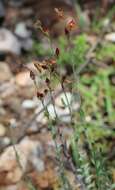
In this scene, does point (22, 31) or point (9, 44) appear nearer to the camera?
point (9, 44)

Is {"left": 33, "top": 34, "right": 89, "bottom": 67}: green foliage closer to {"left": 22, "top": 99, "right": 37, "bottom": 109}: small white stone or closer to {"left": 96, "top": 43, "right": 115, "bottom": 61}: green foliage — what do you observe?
{"left": 96, "top": 43, "right": 115, "bottom": 61}: green foliage

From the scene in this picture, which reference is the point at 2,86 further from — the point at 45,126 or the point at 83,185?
the point at 83,185

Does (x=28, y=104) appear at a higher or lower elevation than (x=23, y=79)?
lower

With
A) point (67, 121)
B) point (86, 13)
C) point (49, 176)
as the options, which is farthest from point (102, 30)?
point (49, 176)

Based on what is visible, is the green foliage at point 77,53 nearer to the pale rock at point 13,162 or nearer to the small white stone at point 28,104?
the small white stone at point 28,104

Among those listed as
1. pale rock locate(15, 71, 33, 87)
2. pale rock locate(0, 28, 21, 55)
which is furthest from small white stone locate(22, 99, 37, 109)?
pale rock locate(0, 28, 21, 55)

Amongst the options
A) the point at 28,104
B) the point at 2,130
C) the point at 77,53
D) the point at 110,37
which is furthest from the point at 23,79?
the point at 110,37

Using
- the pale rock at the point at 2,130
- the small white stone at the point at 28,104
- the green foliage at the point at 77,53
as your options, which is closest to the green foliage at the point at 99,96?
the green foliage at the point at 77,53

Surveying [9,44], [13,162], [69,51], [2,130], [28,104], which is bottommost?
[13,162]

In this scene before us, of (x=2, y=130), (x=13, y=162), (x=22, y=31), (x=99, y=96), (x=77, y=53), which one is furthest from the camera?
(x=22, y=31)

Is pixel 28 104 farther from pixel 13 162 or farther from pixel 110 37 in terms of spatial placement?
pixel 110 37

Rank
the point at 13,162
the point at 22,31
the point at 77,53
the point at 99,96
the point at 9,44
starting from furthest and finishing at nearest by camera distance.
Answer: the point at 22,31
the point at 9,44
the point at 77,53
the point at 99,96
the point at 13,162
